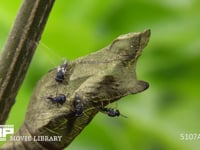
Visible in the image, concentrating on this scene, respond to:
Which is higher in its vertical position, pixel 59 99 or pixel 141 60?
pixel 141 60

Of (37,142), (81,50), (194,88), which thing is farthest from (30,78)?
(194,88)

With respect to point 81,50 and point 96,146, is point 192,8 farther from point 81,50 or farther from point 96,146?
point 96,146

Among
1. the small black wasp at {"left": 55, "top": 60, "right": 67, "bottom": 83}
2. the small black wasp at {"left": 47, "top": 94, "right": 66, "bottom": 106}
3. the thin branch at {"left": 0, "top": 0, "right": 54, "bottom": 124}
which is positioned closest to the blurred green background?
the small black wasp at {"left": 55, "top": 60, "right": 67, "bottom": 83}

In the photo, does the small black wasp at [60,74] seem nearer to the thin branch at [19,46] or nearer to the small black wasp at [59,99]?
the small black wasp at [59,99]

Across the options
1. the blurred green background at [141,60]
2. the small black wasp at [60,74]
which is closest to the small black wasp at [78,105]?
the small black wasp at [60,74]

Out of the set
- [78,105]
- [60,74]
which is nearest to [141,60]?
[60,74]

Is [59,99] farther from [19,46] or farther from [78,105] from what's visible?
[19,46]
